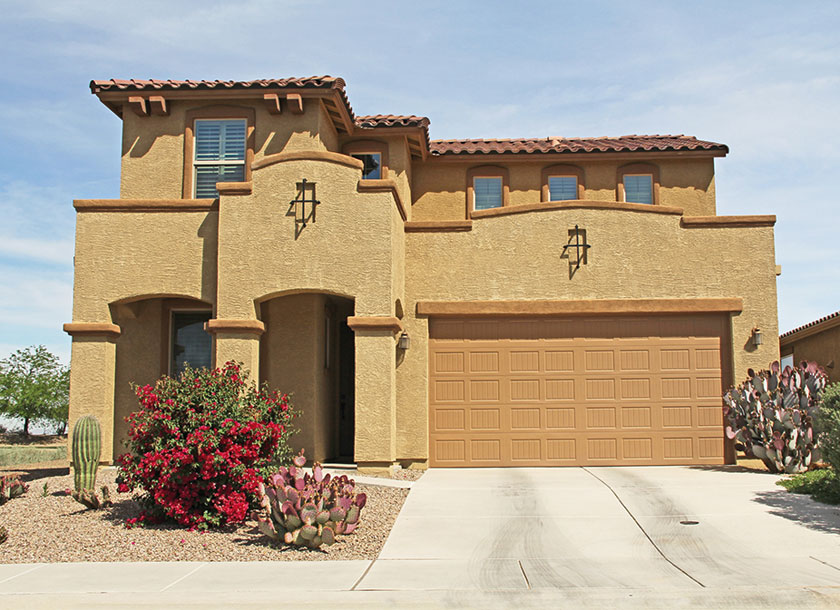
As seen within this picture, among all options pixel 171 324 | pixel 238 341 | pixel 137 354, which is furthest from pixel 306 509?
pixel 171 324

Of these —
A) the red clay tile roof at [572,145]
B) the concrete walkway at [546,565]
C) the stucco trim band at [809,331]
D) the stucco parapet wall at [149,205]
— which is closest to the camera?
the concrete walkway at [546,565]

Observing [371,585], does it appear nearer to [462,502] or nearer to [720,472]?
[462,502]

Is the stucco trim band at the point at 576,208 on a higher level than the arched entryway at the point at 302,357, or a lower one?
higher

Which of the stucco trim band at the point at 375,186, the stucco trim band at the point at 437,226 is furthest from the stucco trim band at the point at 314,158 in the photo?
the stucco trim band at the point at 437,226

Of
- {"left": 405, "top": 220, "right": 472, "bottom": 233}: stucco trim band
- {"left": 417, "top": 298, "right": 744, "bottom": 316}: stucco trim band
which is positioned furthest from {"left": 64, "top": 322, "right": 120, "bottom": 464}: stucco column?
{"left": 417, "top": 298, "right": 744, "bottom": 316}: stucco trim band

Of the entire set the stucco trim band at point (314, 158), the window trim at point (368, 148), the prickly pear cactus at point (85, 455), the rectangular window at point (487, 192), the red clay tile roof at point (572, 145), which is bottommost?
the prickly pear cactus at point (85, 455)

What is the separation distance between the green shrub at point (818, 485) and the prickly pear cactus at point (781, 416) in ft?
2.07

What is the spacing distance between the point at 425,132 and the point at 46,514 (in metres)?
10.4

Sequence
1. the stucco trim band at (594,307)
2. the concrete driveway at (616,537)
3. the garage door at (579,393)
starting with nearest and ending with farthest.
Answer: the concrete driveway at (616,537)
the garage door at (579,393)
the stucco trim band at (594,307)

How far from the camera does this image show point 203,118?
16609 millimetres

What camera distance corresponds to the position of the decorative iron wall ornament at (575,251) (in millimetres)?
15984

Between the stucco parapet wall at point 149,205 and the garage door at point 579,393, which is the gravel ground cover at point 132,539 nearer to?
the garage door at point 579,393

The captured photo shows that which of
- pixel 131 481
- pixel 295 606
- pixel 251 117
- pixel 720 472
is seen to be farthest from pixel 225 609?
pixel 251 117

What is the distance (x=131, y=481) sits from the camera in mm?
10672
